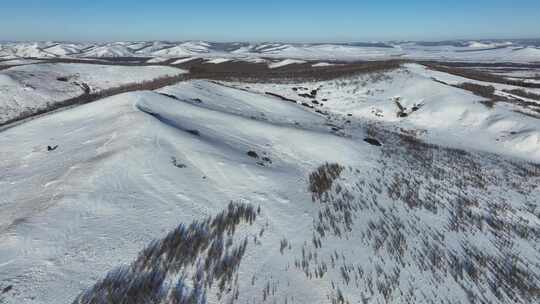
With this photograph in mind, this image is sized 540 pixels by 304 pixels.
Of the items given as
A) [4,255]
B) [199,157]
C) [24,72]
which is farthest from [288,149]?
[24,72]

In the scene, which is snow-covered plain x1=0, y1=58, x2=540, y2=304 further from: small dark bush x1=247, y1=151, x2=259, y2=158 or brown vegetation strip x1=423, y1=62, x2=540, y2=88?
brown vegetation strip x1=423, y1=62, x2=540, y2=88

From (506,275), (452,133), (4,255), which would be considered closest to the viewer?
(4,255)

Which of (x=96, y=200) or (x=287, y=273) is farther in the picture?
(x=96, y=200)

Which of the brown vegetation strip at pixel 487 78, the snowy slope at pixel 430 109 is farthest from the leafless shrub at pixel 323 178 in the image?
the brown vegetation strip at pixel 487 78

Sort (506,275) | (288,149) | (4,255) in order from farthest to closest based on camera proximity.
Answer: (288,149) → (506,275) → (4,255)

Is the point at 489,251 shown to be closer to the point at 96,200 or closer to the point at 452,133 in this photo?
the point at 96,200

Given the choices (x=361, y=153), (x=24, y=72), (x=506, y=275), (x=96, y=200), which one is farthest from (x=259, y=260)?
(x=24, y=72)

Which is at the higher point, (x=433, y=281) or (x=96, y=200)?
(x=96, y=200)
